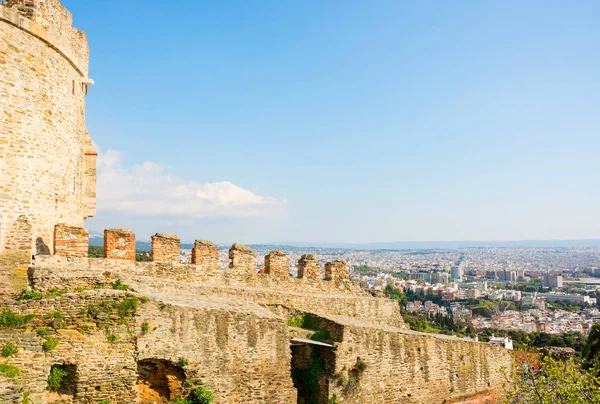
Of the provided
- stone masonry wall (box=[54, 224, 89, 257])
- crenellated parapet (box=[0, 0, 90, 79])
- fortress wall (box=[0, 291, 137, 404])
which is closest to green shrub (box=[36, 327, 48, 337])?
fortress wall (box=[0, 291, 137, 404])

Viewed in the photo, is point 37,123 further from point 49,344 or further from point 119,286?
point 49,344

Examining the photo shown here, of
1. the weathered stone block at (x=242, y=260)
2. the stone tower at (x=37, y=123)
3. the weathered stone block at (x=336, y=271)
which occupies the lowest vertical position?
the weathered stone block at (x=336, y=271)

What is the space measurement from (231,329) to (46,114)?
22.3ft

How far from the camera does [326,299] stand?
1702 cm

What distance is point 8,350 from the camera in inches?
359

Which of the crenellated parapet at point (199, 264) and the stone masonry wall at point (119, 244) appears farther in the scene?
the stone masonry wall at point (119, 244)

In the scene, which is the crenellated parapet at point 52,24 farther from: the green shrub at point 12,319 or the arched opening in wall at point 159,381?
the arched opening in wall at point 159,381

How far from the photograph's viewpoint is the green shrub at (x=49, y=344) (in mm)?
9422

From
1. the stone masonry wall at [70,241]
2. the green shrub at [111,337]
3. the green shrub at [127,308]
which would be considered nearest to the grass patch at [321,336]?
the green shrub at [127,308]

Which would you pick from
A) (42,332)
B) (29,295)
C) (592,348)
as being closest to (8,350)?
(42,332)

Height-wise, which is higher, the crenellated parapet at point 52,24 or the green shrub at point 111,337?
the crenellated parapet at point 52,24

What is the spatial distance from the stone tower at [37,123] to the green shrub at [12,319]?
2.00 m

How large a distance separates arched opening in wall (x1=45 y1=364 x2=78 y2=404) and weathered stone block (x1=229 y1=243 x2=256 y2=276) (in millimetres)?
6352

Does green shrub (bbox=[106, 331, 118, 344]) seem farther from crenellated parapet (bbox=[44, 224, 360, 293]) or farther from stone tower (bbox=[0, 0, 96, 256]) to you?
stone tower (bbox=[0, 0, 96, 256])
